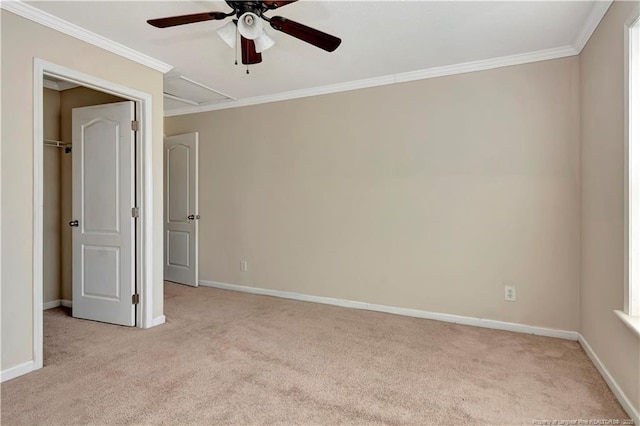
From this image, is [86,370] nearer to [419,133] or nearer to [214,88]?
[214,88]

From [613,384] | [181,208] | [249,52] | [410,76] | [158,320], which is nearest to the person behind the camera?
[613,384]

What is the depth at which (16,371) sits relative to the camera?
2330 millimetres

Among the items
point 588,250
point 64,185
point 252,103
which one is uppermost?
point 252,103

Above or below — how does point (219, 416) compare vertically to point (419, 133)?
below

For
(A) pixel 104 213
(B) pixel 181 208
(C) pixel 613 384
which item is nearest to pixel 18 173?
(A) pixel 104 213

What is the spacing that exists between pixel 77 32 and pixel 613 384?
14.2 feet

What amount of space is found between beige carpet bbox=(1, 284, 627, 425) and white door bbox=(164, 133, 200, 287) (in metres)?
1.60

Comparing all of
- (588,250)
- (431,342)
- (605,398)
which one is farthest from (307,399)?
(588,250)

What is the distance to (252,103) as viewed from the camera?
4465 millimetres

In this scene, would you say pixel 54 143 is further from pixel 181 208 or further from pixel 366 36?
pixel 366 36

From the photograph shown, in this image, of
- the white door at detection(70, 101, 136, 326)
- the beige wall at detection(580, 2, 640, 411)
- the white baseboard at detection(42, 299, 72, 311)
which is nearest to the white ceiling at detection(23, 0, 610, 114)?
the beige wall at detection(580, 2, 640, 411)

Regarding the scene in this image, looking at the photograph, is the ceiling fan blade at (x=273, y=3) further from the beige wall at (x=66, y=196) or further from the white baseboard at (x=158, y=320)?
the beige wall at (x=66, y=196)

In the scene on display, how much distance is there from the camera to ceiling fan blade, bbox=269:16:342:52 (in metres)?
1.87

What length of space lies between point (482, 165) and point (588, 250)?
1.08 metres
